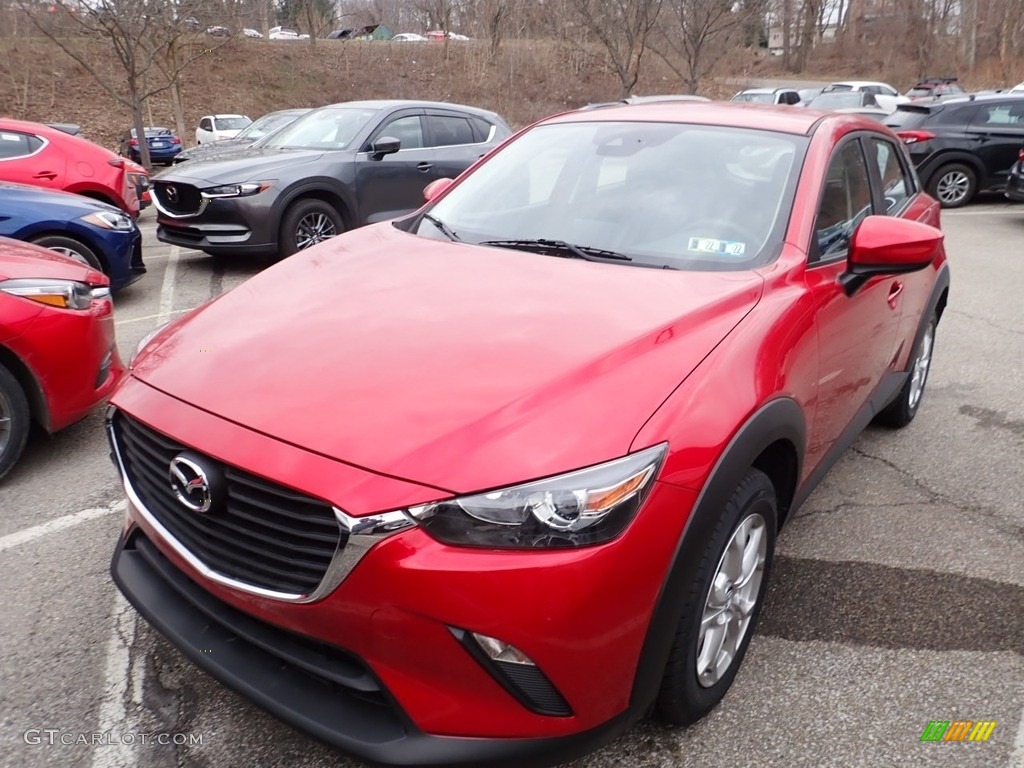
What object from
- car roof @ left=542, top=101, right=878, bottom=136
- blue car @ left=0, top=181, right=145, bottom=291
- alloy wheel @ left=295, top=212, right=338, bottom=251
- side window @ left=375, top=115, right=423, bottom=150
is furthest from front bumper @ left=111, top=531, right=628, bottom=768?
side window @ left=375, top=115, right=423, bottom=150

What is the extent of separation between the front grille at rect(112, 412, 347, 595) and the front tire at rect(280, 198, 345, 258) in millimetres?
6143

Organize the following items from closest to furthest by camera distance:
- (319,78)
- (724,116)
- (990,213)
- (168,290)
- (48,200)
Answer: (724,116) → (48,200) → (168,290) → (990,213) → (319,78)

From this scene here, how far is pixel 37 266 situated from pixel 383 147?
5043 millimetres

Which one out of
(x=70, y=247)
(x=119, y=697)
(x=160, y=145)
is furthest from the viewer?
(x=160, y=145)

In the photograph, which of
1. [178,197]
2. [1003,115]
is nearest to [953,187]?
[1003,115]

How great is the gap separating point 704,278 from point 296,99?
35685 mm

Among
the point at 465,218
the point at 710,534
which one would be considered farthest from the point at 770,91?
the point at 710,534

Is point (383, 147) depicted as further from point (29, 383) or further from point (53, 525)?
point (53, 525)

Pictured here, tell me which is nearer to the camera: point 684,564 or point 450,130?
point 684,564

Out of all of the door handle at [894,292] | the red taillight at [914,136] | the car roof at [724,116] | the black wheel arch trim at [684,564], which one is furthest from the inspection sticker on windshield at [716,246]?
the red taillight at [914,136]

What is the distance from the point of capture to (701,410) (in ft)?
6.51

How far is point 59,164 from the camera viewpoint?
8.32 meters

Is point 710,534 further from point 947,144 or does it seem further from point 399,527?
point 947,144

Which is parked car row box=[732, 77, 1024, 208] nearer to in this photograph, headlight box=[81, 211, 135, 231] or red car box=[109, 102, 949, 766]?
headlight box=[81, 211, 135, 231]
